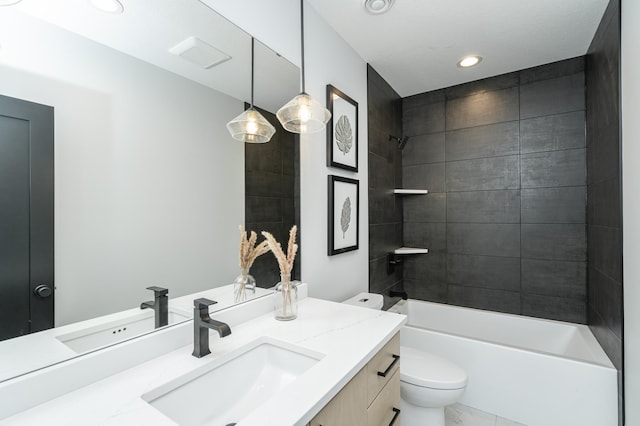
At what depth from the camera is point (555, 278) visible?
8.02 feet

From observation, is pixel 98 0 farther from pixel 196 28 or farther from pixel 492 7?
pixel 492 7

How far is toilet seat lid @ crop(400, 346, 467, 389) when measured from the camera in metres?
1.57

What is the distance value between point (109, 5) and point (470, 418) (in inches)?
111

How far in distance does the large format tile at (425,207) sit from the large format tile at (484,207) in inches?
2.6

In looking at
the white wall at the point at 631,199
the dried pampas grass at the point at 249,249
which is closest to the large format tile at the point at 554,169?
the white wall at the point at 631,199

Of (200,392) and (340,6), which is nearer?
(200,392)

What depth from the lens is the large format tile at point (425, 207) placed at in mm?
2938

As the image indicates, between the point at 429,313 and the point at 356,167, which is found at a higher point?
the point at 356,167

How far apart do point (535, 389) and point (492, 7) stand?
94.4 inches

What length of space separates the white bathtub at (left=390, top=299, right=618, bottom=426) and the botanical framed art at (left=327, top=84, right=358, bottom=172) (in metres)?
1.42

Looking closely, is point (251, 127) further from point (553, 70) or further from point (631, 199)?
point (553, 70)

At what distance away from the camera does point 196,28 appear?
1.18 m

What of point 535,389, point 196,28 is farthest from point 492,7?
point 535,389

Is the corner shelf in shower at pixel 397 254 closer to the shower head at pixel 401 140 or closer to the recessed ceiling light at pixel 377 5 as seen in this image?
the shower head at pixel 401 140
